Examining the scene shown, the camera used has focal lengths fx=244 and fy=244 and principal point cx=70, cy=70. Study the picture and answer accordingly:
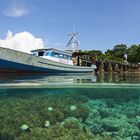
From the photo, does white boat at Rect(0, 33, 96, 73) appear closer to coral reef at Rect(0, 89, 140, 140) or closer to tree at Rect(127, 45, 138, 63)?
coral reef at Rect(0, 89, 140, 140)

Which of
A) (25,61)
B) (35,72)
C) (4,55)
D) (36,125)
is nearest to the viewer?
(36,125)

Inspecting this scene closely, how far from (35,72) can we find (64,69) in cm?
406

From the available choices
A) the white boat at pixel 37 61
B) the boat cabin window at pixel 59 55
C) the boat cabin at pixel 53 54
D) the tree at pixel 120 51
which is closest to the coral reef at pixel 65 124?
the white boat at pixel 37 61

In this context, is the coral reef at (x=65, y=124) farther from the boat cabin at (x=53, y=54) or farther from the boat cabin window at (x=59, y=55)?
the boat cabin window at (x=59, y=55)

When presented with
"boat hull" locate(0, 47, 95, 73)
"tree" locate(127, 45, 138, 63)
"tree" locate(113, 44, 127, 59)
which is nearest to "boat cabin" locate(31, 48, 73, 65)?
"boat hull" locate(0, 47, 95, 73)

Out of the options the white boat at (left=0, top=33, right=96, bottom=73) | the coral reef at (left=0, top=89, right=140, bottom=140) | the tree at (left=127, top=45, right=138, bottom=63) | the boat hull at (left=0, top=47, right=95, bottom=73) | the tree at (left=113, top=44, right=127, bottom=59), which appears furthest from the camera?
the tree at (left=113, top=44, right=127, bottom=59)

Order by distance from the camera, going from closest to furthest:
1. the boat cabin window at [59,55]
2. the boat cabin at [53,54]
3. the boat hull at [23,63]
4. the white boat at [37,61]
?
1. the boat hull at [23,63]
2. the white boat at [37,61]
3. the boat cabin at [53,54]
4. the boat cabin window at [59,55]

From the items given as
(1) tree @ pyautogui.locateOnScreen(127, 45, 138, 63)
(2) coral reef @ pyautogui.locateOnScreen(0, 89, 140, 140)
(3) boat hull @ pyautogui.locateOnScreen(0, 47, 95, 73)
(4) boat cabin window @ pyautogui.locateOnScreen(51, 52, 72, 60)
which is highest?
(1) tree @ pyautogui.locateOnScreen(127, 45, 138, 63)

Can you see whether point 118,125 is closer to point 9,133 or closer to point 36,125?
point 36,125

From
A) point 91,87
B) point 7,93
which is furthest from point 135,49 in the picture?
point 7,93

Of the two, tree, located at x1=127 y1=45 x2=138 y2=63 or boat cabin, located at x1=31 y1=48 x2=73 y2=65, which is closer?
boat cabin, located at x1=31 y1=48 x2=73 y2=65

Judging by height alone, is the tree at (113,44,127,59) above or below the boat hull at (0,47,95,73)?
above

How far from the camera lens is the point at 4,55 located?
18.0 metres

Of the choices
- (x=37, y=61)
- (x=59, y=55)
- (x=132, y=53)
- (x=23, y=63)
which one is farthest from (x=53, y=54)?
(x=132, y=53)
